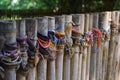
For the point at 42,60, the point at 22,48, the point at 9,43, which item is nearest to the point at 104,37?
the point at 42,60

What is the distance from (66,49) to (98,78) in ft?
3.35

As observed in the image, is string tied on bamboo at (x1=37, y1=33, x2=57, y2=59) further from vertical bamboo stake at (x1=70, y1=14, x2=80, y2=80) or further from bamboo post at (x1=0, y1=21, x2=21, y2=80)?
vertical bamboo stake at (x1=70, y1=14, x2=80, y2=80)

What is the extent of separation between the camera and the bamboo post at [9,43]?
6.90 ft

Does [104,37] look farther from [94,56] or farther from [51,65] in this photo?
[51,65]

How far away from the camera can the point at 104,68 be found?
3.84m

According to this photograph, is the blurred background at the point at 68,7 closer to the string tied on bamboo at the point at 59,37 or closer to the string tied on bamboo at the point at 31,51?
the string tied on bamboo at the point at 59,37

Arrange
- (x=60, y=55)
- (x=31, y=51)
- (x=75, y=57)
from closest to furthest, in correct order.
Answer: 1. (x=31, y=51)
2. (x=60, y=55)
3. (x=75, y=57)

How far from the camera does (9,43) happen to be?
84.9 inches

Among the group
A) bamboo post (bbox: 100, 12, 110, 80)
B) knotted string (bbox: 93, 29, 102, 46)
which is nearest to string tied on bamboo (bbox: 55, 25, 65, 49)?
knotted string (bbox: 93, 29, 102, 46)

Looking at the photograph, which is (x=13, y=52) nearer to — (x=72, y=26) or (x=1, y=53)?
(x=1, y=53)

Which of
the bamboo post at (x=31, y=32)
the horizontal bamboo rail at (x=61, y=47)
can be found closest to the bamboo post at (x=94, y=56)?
the horizontal bamboo rail at (x=61, y=47)

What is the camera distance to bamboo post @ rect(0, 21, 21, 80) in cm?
210

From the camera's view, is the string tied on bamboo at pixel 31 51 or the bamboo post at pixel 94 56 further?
the bamboo post at pixel 94 56

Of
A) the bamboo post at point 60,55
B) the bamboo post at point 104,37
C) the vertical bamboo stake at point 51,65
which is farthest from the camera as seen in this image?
the bamboo post at point 104,37
